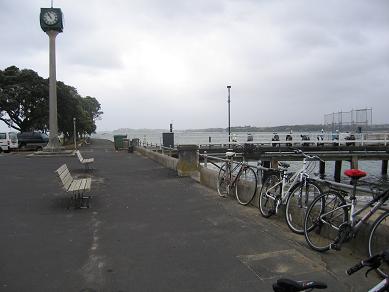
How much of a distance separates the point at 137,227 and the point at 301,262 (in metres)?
3.18

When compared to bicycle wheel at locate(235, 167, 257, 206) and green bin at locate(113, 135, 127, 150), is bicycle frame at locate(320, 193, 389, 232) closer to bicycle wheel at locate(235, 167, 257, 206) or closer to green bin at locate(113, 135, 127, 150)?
bicycle wheel at locate(235, 167, 257, 206)

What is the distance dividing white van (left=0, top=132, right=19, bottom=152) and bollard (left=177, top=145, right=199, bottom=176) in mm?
25647

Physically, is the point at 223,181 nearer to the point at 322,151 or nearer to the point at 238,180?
the point at 238,180

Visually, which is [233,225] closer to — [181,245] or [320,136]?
[181,245]

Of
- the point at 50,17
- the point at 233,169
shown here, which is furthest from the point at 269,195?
the point at 50,17

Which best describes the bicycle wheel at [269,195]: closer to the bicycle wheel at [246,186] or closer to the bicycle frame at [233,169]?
the bicycle wheel at [246,186]

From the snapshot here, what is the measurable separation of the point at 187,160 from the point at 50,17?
2288 centimetres

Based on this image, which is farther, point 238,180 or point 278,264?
point 238,180

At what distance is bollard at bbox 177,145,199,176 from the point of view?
14836 mm

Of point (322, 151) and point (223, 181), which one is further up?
point (223, 181)

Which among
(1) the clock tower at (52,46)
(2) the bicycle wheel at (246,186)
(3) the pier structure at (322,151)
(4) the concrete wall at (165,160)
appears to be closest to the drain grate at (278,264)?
(2) the bicycle wheel at (246,186)

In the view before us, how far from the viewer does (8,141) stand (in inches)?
1412

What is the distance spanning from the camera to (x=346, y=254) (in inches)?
216

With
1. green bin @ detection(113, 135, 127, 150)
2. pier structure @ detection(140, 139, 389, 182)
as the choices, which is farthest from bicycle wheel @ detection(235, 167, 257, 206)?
green bin @ detection(113, 135, 127, 150)
